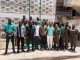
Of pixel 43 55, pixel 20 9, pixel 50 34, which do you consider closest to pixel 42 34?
pixel 50 34

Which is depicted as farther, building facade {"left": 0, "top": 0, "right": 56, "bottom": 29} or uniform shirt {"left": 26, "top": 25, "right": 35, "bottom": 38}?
building facade {"left": 0, "top": 0, "right": 56, "bottom": 29}

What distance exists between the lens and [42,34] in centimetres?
1770

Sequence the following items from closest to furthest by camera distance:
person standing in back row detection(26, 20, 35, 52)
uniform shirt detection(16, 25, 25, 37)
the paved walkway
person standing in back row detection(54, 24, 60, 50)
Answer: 1. the paved walkway
2. uniform shirt detection(16, 25, 25, 37)
3. person standing in back row detection(26, 20, 35, 52)
4. person standing in back row detection(54, 24, 60, 50)

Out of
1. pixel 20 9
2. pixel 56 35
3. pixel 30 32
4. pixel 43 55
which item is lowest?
pixel 43 55

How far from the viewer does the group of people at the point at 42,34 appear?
16.8 metres

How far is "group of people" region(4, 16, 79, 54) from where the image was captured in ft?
55.1

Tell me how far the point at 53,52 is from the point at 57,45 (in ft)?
2.89

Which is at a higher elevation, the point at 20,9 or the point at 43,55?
the point at 20,9

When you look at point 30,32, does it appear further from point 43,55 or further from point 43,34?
point 43,55

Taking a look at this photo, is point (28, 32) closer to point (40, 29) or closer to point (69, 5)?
point (40, 29)

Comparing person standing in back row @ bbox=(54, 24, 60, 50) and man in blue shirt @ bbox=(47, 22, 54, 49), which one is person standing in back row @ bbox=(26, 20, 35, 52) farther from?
person standing in back row @ bbox=(54, 24, 60, 50)

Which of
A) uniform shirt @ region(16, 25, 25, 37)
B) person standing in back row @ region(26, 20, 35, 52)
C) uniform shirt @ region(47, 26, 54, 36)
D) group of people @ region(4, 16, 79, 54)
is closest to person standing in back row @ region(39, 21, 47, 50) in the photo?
group of people @ region(4, 16, 79, 54)

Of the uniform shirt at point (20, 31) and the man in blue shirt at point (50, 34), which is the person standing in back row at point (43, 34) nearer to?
the man in blue shirt at point (50, 34)

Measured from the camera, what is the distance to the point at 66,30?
18219mm
